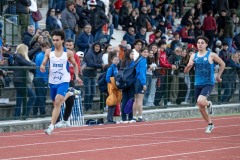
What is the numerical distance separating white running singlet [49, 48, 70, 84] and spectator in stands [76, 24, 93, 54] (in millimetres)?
6915

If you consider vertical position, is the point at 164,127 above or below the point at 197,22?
below

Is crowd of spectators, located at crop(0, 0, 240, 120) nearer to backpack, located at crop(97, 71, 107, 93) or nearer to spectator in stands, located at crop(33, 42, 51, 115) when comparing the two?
spectator in stands, located at crop(33, 42, 51, 115)

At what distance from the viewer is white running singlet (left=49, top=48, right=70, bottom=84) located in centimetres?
1794

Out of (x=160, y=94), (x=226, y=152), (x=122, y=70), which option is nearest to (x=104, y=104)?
(x=122, y=70)

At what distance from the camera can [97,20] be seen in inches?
1080

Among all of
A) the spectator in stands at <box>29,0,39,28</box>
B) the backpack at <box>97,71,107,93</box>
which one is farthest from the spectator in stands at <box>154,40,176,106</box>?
the spectator in stands at <box>29,0,39,28</box>

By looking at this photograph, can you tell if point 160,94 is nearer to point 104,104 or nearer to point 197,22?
point 104,104

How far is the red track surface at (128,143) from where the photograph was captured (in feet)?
46.0

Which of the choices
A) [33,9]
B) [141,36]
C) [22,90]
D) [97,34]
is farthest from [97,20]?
[22,90]

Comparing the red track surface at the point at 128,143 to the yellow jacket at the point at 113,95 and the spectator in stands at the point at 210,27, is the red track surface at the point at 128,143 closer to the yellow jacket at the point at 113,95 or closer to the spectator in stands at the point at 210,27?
the yellow jacket at the point at 113,95

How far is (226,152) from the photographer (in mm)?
14711

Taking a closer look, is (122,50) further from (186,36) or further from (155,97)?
(186,36)

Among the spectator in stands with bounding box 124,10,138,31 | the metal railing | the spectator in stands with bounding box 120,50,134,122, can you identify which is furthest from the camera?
the spectator in stands with bounding box 124,10,138,31

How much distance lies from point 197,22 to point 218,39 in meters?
1.29
